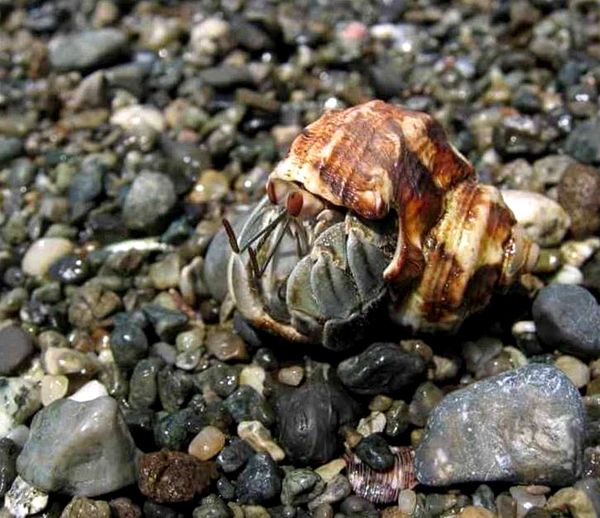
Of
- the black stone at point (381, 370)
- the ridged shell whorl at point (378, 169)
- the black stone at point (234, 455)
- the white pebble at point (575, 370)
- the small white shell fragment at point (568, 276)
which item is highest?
the ridged shell whorl at point (378, 169)

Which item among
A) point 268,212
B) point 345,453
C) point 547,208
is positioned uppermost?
point 268,212

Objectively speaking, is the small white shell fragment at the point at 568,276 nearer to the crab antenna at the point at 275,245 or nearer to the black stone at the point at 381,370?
the black stone at the point at 381,370

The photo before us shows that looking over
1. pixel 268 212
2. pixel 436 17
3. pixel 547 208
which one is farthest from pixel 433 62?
pixel 268 212

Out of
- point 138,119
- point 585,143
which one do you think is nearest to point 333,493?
point 585,143

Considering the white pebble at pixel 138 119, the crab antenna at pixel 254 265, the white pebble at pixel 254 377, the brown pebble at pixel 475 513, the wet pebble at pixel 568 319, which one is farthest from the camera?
the white pebble at pixel 138 119

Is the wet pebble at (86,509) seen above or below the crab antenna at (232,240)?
below

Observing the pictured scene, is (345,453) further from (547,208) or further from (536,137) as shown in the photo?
(536,137)

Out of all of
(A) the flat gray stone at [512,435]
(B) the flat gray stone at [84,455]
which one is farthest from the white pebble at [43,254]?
(A) the flat gray stone at [512,435]
